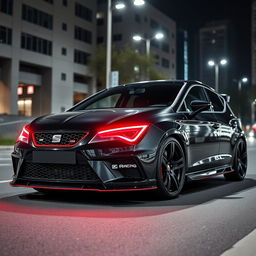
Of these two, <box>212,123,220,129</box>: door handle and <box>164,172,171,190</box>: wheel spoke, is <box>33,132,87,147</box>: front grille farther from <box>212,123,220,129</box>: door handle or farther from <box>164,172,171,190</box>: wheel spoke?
<box>212,123,220,129</box>: door handle

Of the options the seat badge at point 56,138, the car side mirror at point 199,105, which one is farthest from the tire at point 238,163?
the seat badge at point 56,138

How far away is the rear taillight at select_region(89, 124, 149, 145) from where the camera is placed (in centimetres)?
550

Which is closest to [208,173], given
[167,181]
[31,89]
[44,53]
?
[167,181]

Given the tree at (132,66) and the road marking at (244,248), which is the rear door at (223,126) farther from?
the tree at (132,66)

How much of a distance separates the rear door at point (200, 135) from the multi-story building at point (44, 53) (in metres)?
43.0

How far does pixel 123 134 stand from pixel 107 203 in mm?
871

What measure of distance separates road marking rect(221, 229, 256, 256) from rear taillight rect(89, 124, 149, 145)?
1.85 m

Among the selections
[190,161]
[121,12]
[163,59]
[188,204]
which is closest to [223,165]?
[190,161]

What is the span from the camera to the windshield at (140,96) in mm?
6918

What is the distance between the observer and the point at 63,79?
186 feet

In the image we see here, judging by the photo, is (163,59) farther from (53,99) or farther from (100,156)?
(100,156)

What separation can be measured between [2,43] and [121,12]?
26.0 meters

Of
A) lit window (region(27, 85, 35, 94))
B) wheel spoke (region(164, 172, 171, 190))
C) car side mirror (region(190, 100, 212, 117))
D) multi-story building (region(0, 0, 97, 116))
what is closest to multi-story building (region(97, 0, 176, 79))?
multi-story building (region(0, 0, 97, 116))

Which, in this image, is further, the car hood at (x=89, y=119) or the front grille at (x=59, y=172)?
the car hood at (x=89, y=119)
